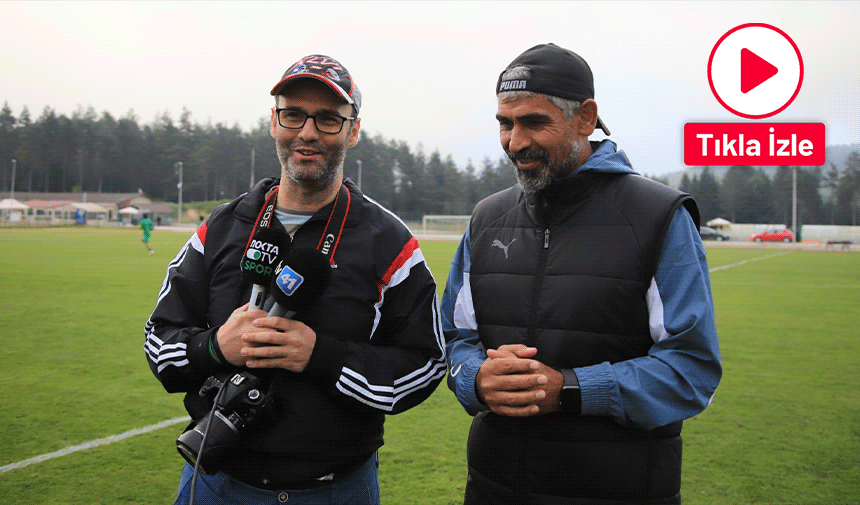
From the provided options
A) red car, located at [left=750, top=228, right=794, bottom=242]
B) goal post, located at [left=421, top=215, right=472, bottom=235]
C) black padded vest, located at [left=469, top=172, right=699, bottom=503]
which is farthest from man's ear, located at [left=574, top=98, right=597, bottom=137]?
red car, located at [left=750, top=228, right=794, bottom=242]

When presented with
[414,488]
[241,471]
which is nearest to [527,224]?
[241,471]

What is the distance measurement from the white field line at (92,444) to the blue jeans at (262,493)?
2.93 metres

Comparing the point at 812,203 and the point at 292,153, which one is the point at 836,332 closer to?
the point at 292,153

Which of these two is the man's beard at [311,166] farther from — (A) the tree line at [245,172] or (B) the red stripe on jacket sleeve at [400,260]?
(A) the tree line at [245,172]

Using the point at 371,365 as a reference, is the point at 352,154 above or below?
above

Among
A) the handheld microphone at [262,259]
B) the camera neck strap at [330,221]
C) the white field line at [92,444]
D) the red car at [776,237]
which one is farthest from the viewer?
the red car at [776,237]

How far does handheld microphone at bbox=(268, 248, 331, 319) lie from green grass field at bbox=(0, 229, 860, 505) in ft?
8.27

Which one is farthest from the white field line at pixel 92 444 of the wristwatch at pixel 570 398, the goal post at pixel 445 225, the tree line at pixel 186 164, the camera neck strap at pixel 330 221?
the tree line at pixel 186 164

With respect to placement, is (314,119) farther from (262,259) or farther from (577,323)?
(577,323)

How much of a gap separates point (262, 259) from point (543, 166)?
3.36ft

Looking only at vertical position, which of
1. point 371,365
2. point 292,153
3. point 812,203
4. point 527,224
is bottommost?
point 371,365

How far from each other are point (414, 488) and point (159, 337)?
8.24 ft

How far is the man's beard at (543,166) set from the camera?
229cm

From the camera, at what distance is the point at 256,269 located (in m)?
1.99
